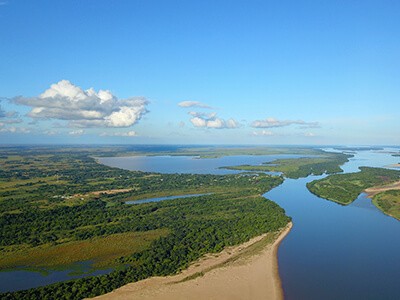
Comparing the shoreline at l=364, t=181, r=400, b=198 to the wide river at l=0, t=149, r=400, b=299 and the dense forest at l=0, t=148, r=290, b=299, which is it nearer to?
the wide river at l=0, t=149, r=400, b=299

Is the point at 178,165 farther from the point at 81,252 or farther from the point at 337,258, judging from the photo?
the point at 337,258

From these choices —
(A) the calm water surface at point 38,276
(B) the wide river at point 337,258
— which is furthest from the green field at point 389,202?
(A) the calm water surface at point 38,276

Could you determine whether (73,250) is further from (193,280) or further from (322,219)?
(322,219)

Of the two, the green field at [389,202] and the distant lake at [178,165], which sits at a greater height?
the distant lake at [178,165]

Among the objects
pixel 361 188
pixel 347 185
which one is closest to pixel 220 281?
pixel 361 188

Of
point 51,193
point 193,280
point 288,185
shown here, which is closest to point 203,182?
point 288,185

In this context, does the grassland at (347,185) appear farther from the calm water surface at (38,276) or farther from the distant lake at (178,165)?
the calm water surface at (38,276)

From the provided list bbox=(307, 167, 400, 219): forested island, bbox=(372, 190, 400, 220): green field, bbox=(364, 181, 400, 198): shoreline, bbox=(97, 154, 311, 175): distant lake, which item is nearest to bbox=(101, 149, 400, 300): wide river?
bbox=(372, 190, 400, 220): green field
